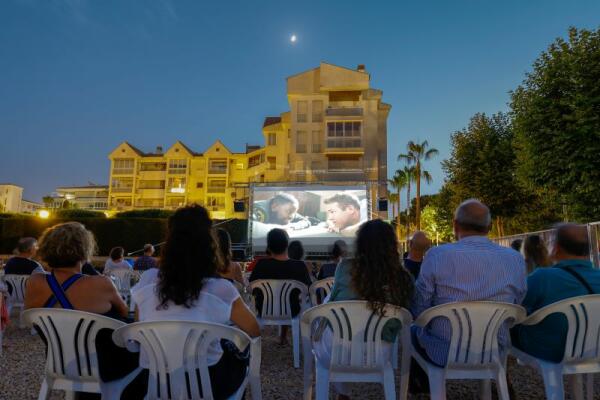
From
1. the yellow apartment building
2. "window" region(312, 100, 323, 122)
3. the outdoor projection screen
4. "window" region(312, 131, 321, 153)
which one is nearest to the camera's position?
the outdoor projection screen

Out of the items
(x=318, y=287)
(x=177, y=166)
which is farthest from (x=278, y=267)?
(x=177, y=166)

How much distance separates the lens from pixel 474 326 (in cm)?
251

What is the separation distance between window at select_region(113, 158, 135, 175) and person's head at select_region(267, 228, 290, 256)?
163 feet

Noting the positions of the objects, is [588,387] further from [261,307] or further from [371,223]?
[261,307]

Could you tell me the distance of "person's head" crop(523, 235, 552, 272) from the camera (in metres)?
3.88

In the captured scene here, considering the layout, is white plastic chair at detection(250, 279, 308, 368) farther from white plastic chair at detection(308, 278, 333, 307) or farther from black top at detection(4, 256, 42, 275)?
black top at detection(4, 256, 42, 275)

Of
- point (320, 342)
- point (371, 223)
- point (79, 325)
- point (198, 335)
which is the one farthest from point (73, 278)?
point (371, 223)

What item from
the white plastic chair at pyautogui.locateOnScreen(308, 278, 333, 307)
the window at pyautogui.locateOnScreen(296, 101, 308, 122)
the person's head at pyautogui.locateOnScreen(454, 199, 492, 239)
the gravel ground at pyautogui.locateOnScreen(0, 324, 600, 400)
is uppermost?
the window at pyautogui.locateOnScreen(296, 101, 308, 122)

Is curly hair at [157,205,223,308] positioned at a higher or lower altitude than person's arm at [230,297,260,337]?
higher

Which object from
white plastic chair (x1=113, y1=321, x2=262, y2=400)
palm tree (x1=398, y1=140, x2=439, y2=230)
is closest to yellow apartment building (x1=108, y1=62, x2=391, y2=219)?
palm tree (x1=398, y1=140, x2=439, y2=230)

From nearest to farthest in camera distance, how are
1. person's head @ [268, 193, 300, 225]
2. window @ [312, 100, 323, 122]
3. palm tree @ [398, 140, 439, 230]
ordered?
person's head @ [268, 193, 300, 225] → window @ [312, 100, 323, 122] → palm tree @ [398, 140, 439, 230]

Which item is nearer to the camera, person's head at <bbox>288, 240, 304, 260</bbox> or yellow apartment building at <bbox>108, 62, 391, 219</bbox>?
person's head at <bbox>288, 240, 304, 260</bbox>

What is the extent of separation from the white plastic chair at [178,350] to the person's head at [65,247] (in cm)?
82

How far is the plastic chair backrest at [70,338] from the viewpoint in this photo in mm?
2275
